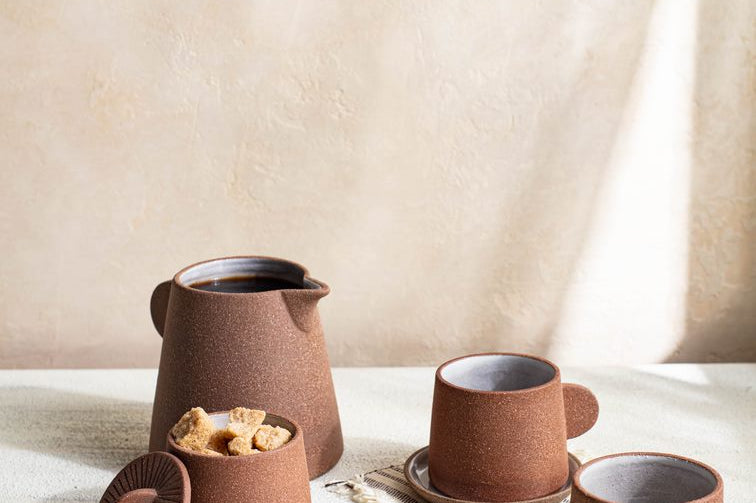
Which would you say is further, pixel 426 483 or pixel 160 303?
pixel 160 303

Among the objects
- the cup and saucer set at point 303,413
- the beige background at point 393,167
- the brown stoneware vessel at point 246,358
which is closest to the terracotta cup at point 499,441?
the cup and saucer set at point 303,413

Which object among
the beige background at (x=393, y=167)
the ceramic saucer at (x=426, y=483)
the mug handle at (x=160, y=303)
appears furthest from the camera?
the beige background at (x=393, y=167)

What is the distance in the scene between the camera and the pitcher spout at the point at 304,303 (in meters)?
0.71

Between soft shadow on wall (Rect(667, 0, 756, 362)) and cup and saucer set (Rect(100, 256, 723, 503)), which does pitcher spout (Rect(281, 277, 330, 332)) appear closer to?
cup and saucer set (Rect(100, 256, 723, 503))

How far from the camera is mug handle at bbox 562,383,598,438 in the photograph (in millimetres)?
714

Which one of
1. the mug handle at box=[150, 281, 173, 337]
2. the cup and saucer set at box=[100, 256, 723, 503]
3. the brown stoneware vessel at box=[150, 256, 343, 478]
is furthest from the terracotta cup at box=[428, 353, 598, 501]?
the mug handle at box=[150, 281, 173, 337]

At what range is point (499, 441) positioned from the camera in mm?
644

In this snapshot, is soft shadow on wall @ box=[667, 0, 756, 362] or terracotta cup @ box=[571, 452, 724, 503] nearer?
terracotta cup @ box=[571, 452, 724, 503]

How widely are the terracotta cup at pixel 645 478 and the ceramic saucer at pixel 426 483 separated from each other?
10 cm

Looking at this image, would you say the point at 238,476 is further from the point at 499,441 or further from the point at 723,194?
the point at 723,194

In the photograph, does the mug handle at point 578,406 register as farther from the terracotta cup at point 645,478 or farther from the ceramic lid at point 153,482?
the ceramic lid at point 153,482

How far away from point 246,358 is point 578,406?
0.80 ft

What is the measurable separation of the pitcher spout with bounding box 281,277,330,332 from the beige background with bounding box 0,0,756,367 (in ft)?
1.05

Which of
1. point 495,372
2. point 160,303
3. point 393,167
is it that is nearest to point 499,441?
point 495,372
